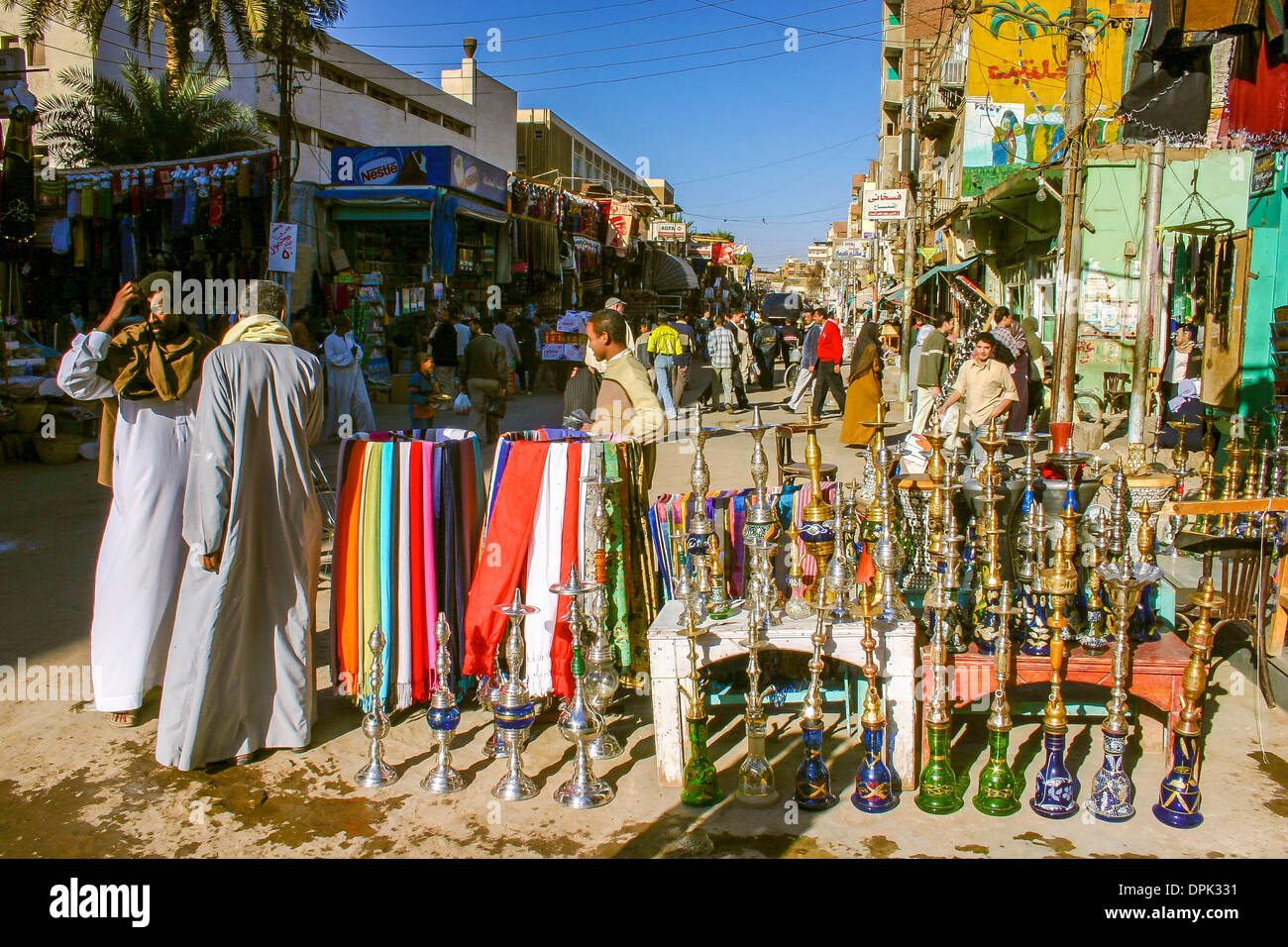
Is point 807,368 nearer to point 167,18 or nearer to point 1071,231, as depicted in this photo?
point 1071,231

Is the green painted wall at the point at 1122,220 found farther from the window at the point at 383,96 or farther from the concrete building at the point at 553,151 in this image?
the concrete building at the point at 553,151

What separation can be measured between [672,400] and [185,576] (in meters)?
11.1

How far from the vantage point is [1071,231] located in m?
10.0

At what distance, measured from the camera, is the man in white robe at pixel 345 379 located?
10.1m

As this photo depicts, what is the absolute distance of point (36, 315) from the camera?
576 inches

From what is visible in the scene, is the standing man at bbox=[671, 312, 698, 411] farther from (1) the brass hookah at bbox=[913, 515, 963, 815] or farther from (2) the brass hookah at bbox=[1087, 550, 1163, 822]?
(2) the brass hookah at bbox=[1087, 550, 1163, 822]

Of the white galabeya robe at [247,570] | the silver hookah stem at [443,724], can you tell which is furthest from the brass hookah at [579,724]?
the white galabeya robe at [247,570]

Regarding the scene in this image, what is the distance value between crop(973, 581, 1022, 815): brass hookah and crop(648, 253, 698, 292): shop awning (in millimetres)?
27315

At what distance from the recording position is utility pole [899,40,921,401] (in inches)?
727

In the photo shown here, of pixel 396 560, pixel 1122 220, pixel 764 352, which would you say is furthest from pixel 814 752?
pixel 764 352

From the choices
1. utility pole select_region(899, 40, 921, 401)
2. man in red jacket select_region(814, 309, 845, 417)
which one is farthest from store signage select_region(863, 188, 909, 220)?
man in red jacket select_region(814, 309, 845, 417)

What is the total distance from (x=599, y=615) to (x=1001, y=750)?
4.89 feet
